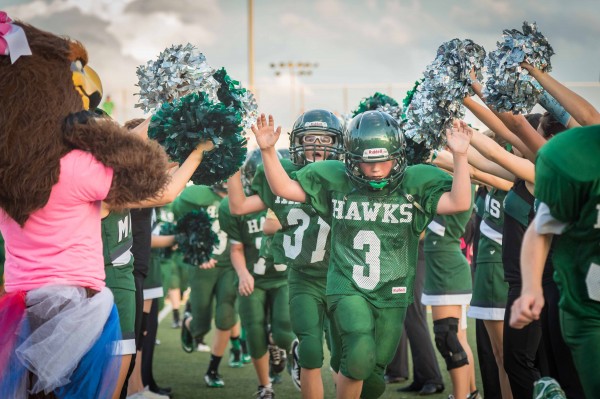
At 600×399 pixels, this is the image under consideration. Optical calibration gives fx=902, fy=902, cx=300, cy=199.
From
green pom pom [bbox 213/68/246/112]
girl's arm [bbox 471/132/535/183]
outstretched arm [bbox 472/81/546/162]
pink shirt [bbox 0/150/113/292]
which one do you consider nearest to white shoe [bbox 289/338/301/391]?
green pom pom [bbox 213/68/246/112]

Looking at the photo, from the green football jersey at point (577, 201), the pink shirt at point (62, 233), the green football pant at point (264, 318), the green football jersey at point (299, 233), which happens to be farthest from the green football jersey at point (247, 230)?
the green football jersey at point (577, 201)

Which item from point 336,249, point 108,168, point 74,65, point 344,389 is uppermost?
point 74,65

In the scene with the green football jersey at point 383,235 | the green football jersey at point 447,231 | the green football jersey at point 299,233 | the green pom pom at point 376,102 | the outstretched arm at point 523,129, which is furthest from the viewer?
the green football jersey at point 447,231

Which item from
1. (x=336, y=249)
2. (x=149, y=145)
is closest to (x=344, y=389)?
(x=336, y=249)

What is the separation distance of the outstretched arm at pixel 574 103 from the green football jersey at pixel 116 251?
9.29 ft

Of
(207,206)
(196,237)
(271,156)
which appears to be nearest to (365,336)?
(271,156)

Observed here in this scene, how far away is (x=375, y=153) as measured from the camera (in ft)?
18.0

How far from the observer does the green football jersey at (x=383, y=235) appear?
5.50 metres

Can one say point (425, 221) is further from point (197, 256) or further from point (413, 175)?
point (197, 256)

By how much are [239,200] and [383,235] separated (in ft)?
3.91

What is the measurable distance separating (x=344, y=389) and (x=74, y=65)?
8.31 ft

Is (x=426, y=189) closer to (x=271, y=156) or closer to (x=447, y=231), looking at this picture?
(x=271, y=156)

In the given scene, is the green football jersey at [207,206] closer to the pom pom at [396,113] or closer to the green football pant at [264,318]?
the green football pant at [264,318]

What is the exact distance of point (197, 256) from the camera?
8266mm
